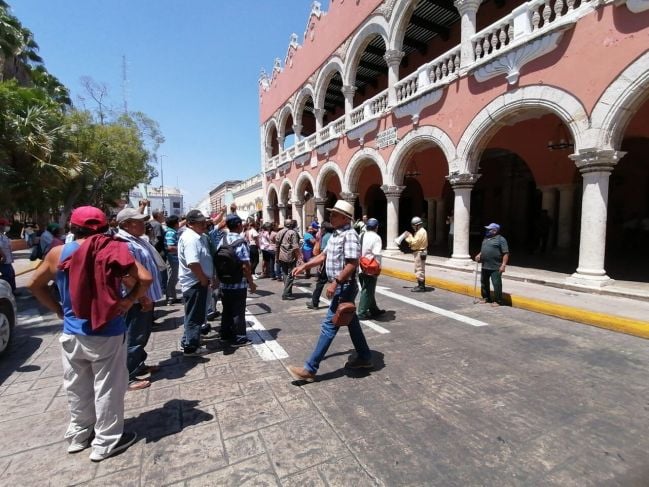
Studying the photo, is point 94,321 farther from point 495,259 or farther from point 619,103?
point 619,103

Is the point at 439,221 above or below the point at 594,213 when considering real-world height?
above

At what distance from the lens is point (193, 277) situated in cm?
396

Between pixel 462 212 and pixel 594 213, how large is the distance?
3.22 m

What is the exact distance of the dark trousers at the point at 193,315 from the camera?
3949mm

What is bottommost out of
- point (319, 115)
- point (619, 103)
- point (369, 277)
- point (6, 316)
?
point (6, 316)

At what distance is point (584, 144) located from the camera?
6496 mm

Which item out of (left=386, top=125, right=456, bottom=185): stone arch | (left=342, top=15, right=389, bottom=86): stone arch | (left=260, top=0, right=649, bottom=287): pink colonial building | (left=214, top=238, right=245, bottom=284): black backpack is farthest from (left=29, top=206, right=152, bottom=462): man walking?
(left=342, top=15, right=389, bottom=86): stone arch

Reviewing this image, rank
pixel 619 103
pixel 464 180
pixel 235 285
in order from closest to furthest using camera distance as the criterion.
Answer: pixel 235 285
pixel 619 103
pixel 464 180

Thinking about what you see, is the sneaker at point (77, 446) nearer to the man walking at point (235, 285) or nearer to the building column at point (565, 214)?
the man walking at point (235, 285)

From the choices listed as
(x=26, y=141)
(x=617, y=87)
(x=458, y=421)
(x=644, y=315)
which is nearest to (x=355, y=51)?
(x=617, y=87)

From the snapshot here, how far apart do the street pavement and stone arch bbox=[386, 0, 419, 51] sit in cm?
1040

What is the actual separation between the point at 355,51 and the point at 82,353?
14.2 meters

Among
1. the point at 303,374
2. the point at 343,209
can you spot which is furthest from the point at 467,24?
the point at 303,374

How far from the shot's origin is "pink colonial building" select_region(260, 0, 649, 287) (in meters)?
6.40
